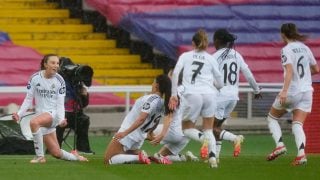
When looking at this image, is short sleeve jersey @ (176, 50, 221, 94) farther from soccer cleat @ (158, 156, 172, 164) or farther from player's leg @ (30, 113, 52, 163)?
player's leg @ (30, 113, 52, 163)

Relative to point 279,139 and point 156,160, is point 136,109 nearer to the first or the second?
point 156,160

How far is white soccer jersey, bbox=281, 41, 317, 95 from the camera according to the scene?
16703 millimetres

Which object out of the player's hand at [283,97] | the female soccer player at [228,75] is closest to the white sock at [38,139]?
the female soccer player at [228,75]

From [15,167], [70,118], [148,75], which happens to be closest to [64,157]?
[15,167]

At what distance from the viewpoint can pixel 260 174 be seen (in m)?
15.4

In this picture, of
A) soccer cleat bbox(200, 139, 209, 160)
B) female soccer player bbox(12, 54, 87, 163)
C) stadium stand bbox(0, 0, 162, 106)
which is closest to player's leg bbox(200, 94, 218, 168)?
soccer cleat bbox(200, 139, 209, 160)

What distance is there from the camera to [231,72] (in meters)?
17.4

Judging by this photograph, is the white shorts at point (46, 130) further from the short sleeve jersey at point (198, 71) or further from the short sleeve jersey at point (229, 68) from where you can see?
the short sleeve jersey at point (229, 68)

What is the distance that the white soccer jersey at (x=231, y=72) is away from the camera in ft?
56.8

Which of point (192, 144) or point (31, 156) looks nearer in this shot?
point (31, 156)

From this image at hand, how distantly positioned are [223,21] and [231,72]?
36.9 ft

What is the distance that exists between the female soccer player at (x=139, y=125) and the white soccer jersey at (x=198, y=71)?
28 cm

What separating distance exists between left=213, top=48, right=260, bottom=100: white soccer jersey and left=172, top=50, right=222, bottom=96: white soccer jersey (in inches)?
35.1

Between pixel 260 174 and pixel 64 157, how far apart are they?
3.22 metres
